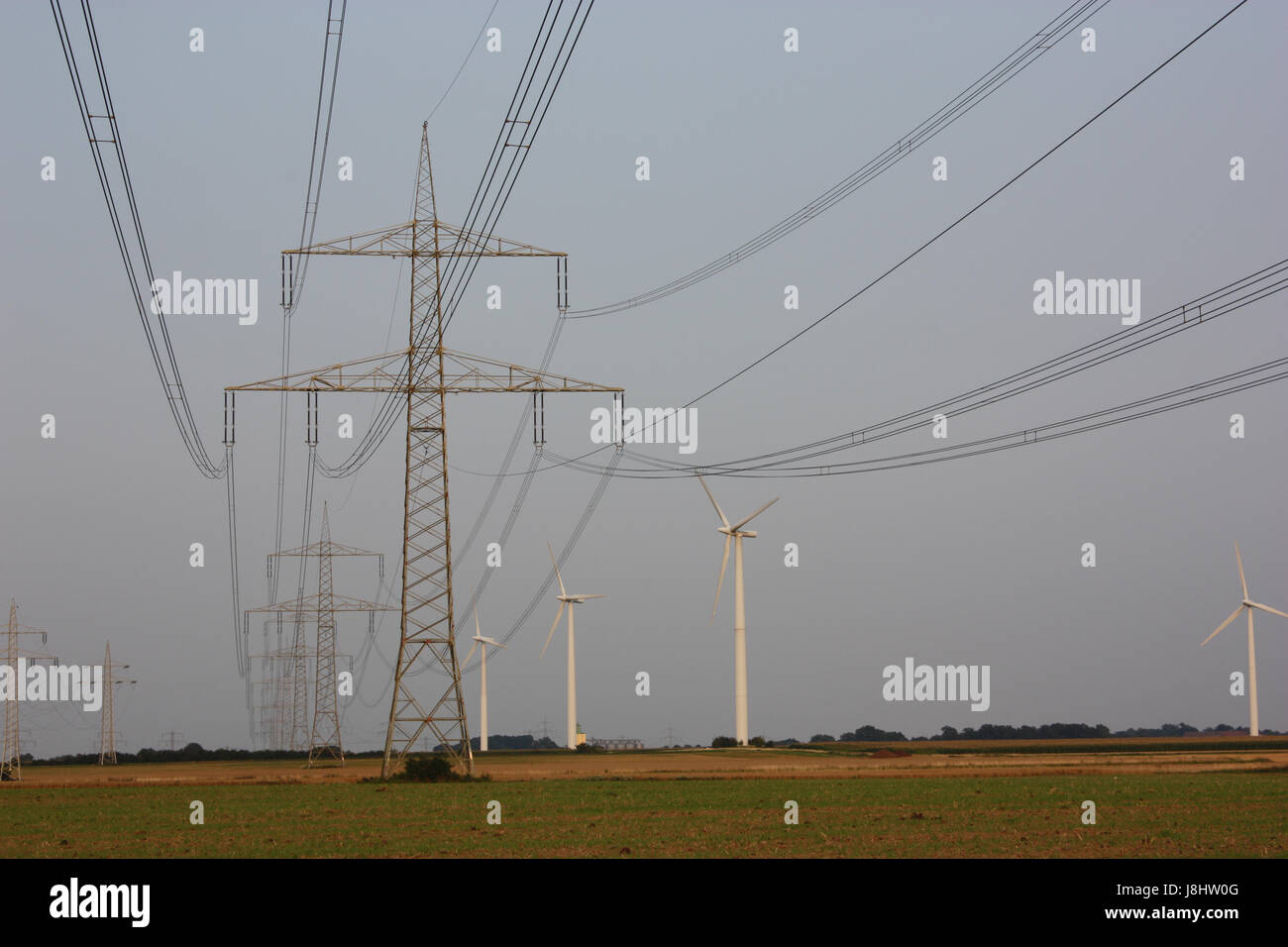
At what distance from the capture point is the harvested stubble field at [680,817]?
38.2 m

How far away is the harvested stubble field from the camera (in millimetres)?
38156

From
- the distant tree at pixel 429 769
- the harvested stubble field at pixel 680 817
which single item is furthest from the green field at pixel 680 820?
the distant tree at pixel 429 769

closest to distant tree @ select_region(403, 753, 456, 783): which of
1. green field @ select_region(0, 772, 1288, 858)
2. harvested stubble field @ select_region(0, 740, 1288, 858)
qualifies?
harvested stubble field @ select_region(0, 740, 1288, 858)

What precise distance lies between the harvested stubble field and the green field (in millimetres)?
86

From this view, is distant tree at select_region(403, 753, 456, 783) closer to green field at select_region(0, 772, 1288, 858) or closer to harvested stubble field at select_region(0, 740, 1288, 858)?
harvested stubble field at select_region(0, 740, 1288, 858)

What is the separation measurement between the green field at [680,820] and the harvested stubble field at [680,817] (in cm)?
9

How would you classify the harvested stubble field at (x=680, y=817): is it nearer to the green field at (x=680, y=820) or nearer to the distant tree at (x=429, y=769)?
the green field at (x=680, y=820)

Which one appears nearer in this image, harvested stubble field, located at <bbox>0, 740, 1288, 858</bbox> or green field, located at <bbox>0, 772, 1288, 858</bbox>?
green field, located at <bbox>0, 772, 1288, 858</bbox>

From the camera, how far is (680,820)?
48.5 m

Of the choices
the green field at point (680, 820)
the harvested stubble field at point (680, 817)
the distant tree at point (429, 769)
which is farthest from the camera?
the distant tree at point (429, 769)

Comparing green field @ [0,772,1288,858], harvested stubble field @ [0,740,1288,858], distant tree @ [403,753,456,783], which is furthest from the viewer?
distant tree @ [403,753,456,783]

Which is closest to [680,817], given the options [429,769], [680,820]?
[680,820]
